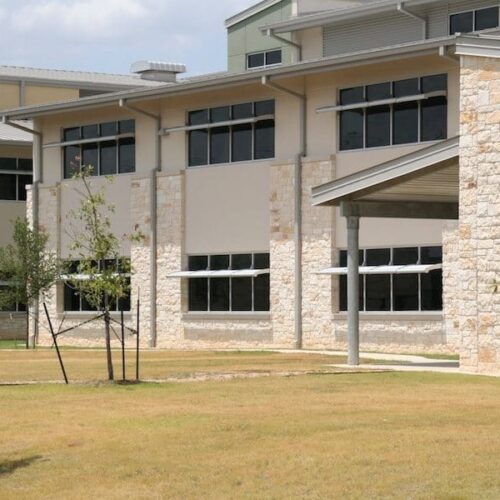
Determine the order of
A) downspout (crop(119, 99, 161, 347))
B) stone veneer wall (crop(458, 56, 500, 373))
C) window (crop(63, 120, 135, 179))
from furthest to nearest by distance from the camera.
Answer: window (crop(63, 120, 135, 179)) → downspout (crop(119, 99, 161, 347)) → stone veneer wall (crop(458, 56, 500, 373))

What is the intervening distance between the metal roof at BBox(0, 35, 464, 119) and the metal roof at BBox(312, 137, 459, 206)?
223 inches

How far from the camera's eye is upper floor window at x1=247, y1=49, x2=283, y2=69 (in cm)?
5722

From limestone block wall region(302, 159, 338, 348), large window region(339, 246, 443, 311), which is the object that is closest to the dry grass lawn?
limestone block wall region(302, 159, 338, 348)

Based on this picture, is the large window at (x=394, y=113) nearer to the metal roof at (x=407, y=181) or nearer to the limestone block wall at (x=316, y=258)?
the limestone block wall at (x=316, y=258)

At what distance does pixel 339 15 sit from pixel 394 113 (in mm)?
6697

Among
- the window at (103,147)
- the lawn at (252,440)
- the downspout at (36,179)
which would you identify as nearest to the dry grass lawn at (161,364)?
the lawn at (252,440)

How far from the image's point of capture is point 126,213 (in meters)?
50.7

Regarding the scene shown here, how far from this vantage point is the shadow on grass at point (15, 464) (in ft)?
54.1

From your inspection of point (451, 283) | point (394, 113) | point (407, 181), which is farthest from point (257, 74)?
point (407, 181)

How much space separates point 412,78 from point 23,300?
1727 cm

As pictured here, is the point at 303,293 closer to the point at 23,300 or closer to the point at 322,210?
the point at 322,210

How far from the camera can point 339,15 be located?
4766 cm

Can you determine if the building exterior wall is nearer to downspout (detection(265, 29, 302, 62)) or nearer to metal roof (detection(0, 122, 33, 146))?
downspout (detection(265, 29, 302, 62))

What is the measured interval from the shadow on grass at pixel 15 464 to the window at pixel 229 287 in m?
28.9
